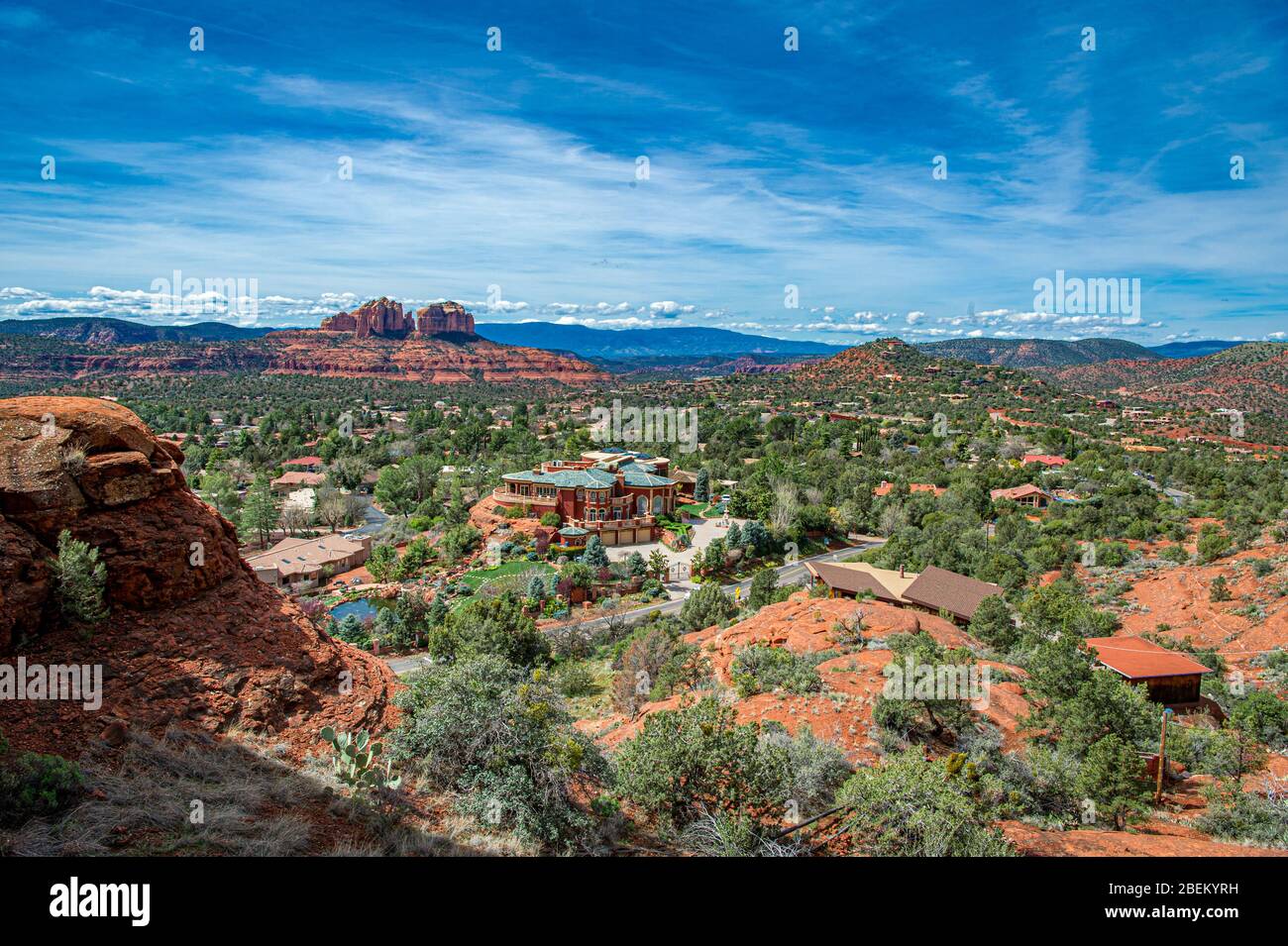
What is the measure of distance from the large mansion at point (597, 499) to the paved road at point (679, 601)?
350 inches

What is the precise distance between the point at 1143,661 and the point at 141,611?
2307 cm

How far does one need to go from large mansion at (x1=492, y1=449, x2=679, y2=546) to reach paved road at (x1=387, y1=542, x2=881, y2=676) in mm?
8893

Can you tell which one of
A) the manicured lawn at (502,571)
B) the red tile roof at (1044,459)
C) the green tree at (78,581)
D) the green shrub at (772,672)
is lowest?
the manicured lawn at (502,571)

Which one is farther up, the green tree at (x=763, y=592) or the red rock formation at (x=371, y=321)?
the red rock formation at (x=371, y=321)

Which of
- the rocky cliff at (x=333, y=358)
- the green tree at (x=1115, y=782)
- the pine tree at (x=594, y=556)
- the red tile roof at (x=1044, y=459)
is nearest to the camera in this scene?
the green tree at (x=1115, y=782)

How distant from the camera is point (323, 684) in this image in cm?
938

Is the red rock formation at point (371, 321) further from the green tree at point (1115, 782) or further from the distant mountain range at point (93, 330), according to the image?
the green tree at point (1115, 782)

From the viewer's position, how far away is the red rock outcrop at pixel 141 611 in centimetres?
765

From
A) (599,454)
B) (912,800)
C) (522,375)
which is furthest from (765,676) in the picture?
(522,375)

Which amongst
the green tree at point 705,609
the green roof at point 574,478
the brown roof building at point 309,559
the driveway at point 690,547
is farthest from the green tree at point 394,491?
the green tree at point 705,609

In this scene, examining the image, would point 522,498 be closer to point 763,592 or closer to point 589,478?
point 589,478

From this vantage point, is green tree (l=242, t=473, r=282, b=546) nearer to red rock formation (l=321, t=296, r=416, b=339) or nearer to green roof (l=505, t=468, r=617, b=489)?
green roof (l=505, t=468, r=617, b=489)

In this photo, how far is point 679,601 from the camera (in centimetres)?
3372
